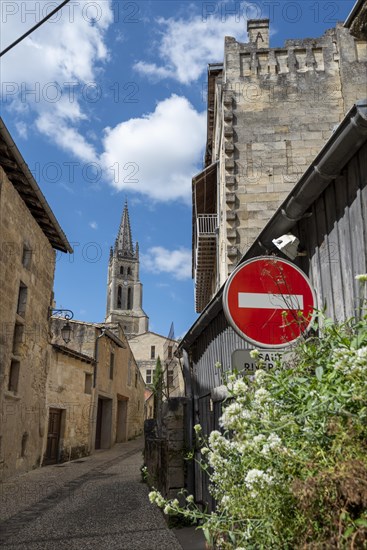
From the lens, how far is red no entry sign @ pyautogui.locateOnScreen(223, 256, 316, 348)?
129 inches

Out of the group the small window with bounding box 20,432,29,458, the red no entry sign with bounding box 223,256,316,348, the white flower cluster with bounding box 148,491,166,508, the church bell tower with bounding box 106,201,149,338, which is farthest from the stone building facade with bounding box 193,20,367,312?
the church bell tower with bounding box 106,201,149,338

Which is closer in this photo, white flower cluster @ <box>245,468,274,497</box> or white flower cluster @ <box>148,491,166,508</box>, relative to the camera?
white flower cluster @ <box>245,468,274,497</box>

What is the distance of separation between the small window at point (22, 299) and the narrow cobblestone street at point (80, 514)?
382 centimetres

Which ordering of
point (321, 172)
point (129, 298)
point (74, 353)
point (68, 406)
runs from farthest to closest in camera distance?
point (129, 298) → point (74, 353) → point (68, 406) → point (321, 172)

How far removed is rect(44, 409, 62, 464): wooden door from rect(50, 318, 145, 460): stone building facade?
0.41ft

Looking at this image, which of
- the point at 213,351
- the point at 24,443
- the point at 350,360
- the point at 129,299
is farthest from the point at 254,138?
the point at 129,299

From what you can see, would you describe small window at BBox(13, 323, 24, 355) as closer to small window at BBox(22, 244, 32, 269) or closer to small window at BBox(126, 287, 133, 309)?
small window at BBox(22, 244, 32, 269)

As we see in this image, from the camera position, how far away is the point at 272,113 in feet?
42.3

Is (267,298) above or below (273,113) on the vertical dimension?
below

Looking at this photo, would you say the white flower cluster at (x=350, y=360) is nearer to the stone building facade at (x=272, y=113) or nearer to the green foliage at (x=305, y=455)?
the green foliage at (x=305, y=455)

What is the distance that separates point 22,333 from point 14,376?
1.01 meters

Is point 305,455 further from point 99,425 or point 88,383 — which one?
point 99,425

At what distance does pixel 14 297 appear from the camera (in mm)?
10922

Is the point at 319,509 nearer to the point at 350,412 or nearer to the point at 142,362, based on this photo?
the point at 350,412
